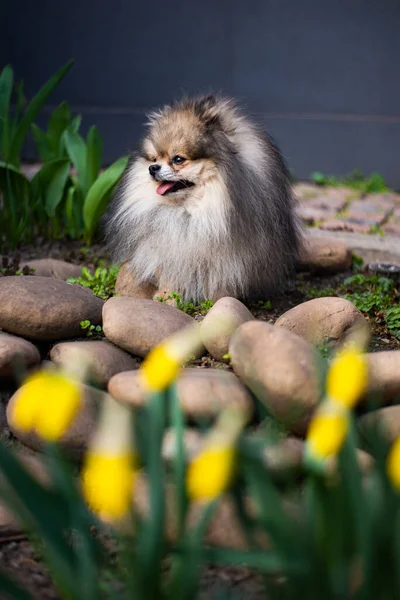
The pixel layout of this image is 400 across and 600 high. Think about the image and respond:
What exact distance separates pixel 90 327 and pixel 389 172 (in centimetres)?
469

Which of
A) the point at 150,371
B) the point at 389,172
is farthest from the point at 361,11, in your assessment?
the point at 150,371

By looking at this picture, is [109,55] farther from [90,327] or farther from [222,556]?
[222,556]

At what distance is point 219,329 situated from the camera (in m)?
2.50

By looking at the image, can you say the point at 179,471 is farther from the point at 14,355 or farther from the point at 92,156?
the point at 92,156

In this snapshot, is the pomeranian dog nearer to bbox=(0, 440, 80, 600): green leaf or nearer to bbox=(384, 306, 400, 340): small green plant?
bbox=(384, 306, 400, 340): small green plant

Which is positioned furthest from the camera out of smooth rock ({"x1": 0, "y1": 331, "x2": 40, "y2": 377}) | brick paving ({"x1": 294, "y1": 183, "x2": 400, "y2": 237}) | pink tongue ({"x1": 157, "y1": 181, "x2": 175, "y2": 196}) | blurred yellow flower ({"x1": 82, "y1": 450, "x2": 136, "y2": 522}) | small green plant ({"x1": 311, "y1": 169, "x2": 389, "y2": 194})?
small green plant ({"x1": 311, "y1": 169, "x2": 389, "y2": 194})

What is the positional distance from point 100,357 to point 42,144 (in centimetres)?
Result: 221

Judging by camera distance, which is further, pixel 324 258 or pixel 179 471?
pixel 324 258

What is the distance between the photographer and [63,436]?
210cm

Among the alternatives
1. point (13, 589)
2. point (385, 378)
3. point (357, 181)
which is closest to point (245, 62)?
point (357, 181)

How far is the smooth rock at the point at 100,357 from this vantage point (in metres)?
2.37

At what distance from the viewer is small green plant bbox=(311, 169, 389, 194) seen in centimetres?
636

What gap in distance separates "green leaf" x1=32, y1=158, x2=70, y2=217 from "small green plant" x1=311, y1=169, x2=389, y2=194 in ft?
9.98

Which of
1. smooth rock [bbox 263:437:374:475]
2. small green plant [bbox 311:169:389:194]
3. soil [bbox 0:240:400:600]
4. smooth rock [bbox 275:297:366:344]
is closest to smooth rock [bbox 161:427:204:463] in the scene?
smooth rock [bbox 263:437:374:475]
